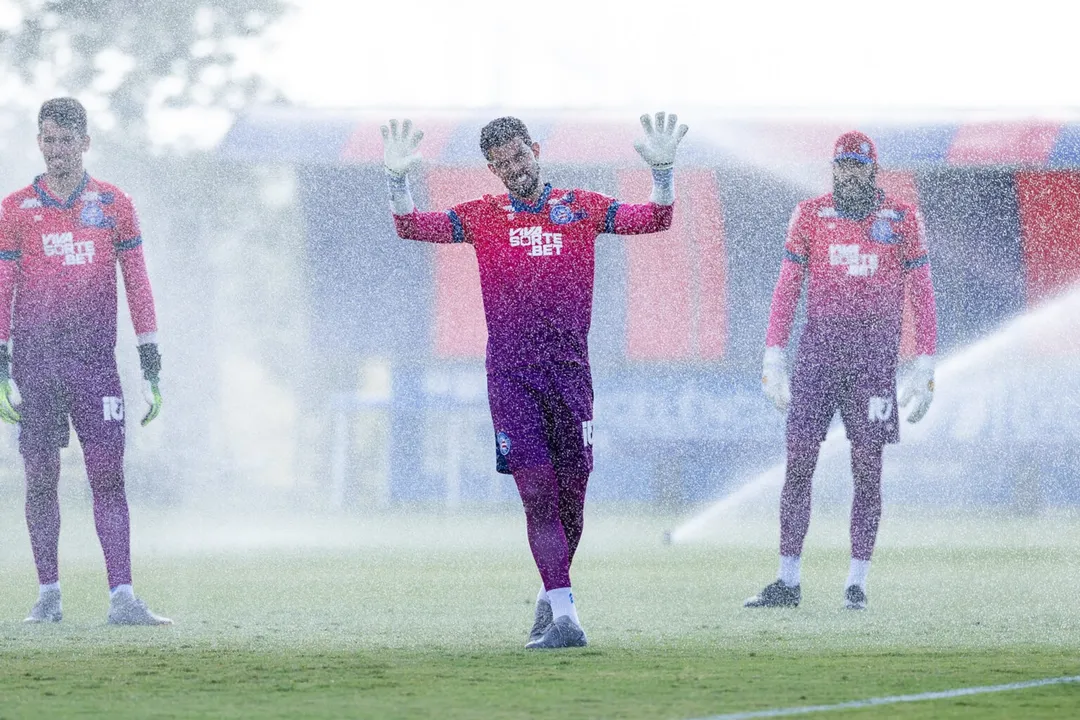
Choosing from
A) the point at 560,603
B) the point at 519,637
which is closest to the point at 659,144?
the point at 560,603

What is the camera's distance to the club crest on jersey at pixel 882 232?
10.4 m

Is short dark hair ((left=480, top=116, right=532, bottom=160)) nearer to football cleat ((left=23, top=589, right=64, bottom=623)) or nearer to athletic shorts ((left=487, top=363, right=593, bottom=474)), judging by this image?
athletic shorts ((left=487, top=363, right=593, bottom=474))

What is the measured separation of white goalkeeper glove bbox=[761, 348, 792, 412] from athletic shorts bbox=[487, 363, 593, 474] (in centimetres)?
258

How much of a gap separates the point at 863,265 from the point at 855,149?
0.58 meters

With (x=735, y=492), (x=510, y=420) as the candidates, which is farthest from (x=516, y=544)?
(x=510, y=420)

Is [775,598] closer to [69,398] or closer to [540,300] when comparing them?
[540,300]

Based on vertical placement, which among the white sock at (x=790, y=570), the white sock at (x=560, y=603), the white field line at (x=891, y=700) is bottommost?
the white field line at (x=891, y=700)

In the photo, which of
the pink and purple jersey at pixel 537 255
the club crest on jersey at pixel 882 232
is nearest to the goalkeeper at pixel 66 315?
the pink and purple jersey at pixel 537 255

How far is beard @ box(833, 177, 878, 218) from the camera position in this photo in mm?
10391

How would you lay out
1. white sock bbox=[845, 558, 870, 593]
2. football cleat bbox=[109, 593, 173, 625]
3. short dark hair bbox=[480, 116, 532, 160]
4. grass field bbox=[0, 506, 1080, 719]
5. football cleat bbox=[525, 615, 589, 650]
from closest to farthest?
grass field bbox=[0, 506, 1080, 719] → football cleat bbox=[525, 615, 589, 650] → short dark hair bbox=[480, 116, 532, 160] → football cleat bbox=[109, 593, 173, 625] → white sock bbox=[845, 558, 870, 593]

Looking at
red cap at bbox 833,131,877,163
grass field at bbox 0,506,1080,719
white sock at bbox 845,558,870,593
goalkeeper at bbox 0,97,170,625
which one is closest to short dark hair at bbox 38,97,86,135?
goalkeeper at bbox 0,97,170,625

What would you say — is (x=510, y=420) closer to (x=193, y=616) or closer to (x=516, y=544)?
(x=193, y=616)

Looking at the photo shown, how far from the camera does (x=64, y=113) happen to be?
9.37 meters

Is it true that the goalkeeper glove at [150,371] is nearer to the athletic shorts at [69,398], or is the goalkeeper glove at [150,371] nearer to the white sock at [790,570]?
the athletic shorts at [69,398]
